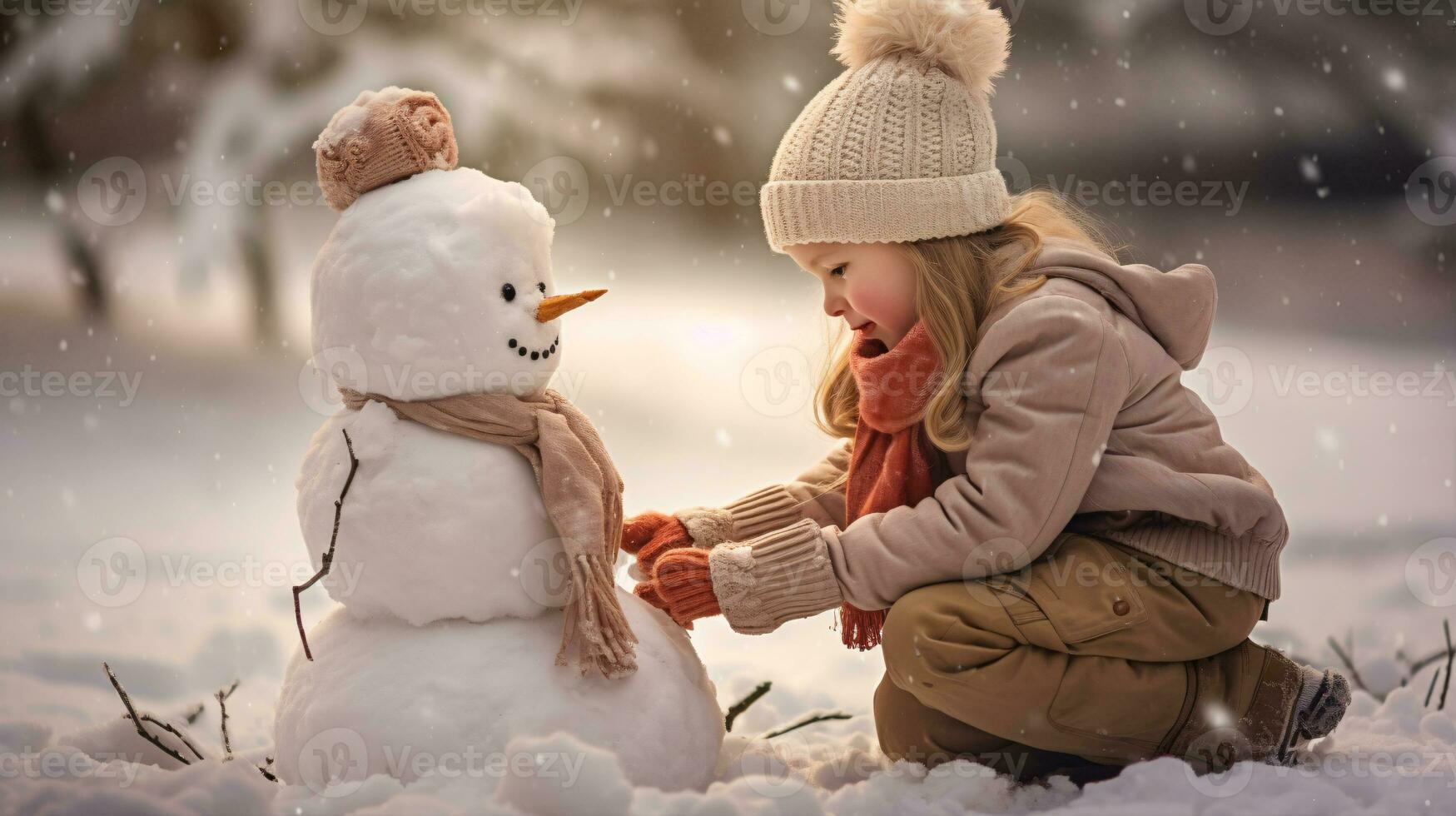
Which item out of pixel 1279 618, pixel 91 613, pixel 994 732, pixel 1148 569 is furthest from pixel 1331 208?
pixel 91 613

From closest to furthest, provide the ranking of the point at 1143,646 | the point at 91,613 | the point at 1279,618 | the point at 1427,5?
the point at 1143,646 → the point at 91,613 → the point at 1279,618 → the point at 1427,5

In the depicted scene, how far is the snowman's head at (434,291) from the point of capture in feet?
4.28

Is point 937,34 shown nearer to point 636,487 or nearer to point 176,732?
point 636,487

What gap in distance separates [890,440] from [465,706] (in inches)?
26.6

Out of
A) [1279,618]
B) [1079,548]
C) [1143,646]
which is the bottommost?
[1279,618]

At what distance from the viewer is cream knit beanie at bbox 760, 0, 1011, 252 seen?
1517mm

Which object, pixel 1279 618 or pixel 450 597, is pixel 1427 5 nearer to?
pixel 1279 618

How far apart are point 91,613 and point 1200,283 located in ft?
6.24

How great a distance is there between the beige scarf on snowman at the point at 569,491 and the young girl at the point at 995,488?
0.51 ft

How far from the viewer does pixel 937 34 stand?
155 cm

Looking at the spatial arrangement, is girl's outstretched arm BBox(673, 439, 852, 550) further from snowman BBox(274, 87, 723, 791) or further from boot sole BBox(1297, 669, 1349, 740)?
boot sole BBox(1297, 669, 1349, 740)

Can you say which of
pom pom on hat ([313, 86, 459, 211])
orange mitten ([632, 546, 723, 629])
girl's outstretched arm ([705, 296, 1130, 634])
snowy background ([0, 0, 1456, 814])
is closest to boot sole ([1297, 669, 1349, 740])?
snowy background ([0, 0, 1456, 814])

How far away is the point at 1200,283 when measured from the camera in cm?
156

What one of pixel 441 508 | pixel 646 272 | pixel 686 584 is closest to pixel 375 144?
pixel 441 508
